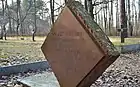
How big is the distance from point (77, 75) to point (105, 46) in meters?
0.56

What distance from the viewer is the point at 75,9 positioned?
12.0 ft

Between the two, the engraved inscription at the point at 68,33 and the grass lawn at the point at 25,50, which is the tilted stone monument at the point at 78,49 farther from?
the grass lawn at the point at 25,50

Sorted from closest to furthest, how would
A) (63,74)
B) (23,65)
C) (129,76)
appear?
(63,74) → (129,76) → (23,65)

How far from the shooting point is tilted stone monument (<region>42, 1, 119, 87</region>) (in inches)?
130

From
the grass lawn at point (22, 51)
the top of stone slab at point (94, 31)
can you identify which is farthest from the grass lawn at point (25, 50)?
the top of stone slab at point (94, 31)

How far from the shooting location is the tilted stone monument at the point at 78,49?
3297 mm

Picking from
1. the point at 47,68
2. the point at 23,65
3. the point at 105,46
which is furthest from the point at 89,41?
the point at 47,68

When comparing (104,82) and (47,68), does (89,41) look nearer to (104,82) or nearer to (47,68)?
(104,82)

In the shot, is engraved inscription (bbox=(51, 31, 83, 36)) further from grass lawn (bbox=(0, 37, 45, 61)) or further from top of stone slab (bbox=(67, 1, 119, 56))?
grass lawn (bbox=(0, 37, 45, 61))

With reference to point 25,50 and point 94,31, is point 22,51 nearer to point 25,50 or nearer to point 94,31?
point 25,50

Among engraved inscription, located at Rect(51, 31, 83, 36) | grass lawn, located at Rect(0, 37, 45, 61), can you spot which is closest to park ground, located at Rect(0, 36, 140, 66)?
grass lawn, located at Rect(0, 37, 45, 61)

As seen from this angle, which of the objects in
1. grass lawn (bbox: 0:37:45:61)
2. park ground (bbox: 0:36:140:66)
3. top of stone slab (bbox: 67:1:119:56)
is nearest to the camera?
top of stone slab (bbox: 67:1:119:56)

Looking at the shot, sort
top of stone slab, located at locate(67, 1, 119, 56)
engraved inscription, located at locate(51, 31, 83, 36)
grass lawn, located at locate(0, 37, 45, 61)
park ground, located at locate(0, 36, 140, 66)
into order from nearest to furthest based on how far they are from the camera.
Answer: top of stone slab, located at locate(67, 1, 119, 56) → engraved inscription, located at locate(51, 31, 83, 36) → park ground, located at locate(0, 36, 140, 66) → grass lawn, located at locate(0, 37, 45, 61)

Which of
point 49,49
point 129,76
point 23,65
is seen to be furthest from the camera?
point 23,65
